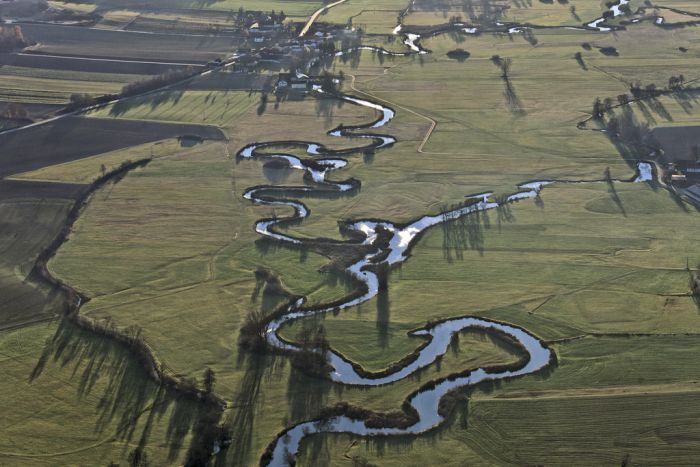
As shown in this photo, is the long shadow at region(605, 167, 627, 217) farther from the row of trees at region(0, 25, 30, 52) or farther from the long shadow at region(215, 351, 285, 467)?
the row of trees at region(0, 25, 30, 52)

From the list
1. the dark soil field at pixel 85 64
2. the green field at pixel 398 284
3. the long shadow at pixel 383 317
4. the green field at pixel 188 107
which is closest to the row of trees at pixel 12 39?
the dark soil field at pixel 85 64

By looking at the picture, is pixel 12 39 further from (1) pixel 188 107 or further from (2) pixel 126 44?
→ (1) pixel 188 107

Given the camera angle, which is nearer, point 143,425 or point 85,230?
point 143,425

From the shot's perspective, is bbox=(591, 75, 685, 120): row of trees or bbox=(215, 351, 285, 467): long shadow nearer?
bbox=(215, 351, 285, 467): long shadow

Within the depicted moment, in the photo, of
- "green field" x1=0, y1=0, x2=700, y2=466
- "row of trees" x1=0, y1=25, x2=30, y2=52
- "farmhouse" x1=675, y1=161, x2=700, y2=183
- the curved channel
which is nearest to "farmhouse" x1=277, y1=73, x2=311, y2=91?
"green field" x1=0, y1=0, x2=700, y2=466

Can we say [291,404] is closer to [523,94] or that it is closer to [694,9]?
[523,94]

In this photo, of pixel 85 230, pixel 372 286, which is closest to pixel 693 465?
pixel 372 286
